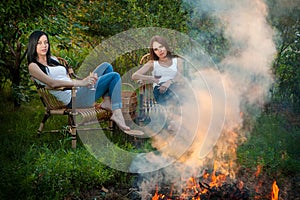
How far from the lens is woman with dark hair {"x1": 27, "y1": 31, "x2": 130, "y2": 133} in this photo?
13.1ft

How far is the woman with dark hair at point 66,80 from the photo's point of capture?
398 cm

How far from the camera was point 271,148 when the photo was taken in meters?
4.20

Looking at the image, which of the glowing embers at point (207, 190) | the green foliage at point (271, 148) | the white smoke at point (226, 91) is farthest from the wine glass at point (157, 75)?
the glowing embers at point (207, 190)

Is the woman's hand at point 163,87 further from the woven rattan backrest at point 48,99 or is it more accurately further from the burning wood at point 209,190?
the burning wood at point 209,190

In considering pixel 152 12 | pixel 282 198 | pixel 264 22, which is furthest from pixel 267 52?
pixel 282 198

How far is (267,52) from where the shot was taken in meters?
5.62

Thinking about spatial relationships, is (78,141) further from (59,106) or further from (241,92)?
(241,92)

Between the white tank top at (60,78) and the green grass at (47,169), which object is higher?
the white tank top at (60,78)

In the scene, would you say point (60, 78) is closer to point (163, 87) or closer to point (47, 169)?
point (163, 87)

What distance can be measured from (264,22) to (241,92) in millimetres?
926

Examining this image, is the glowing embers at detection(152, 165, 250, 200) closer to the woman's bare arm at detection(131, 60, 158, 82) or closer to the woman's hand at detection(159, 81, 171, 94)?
the woman's hand at detection(159, 81, 171, 94)

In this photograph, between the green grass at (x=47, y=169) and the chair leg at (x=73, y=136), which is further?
the chair leg at (x=73, y=136)

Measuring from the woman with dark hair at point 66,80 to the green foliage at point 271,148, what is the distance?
44.9 inches

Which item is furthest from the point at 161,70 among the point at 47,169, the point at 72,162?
the point at 47,169
